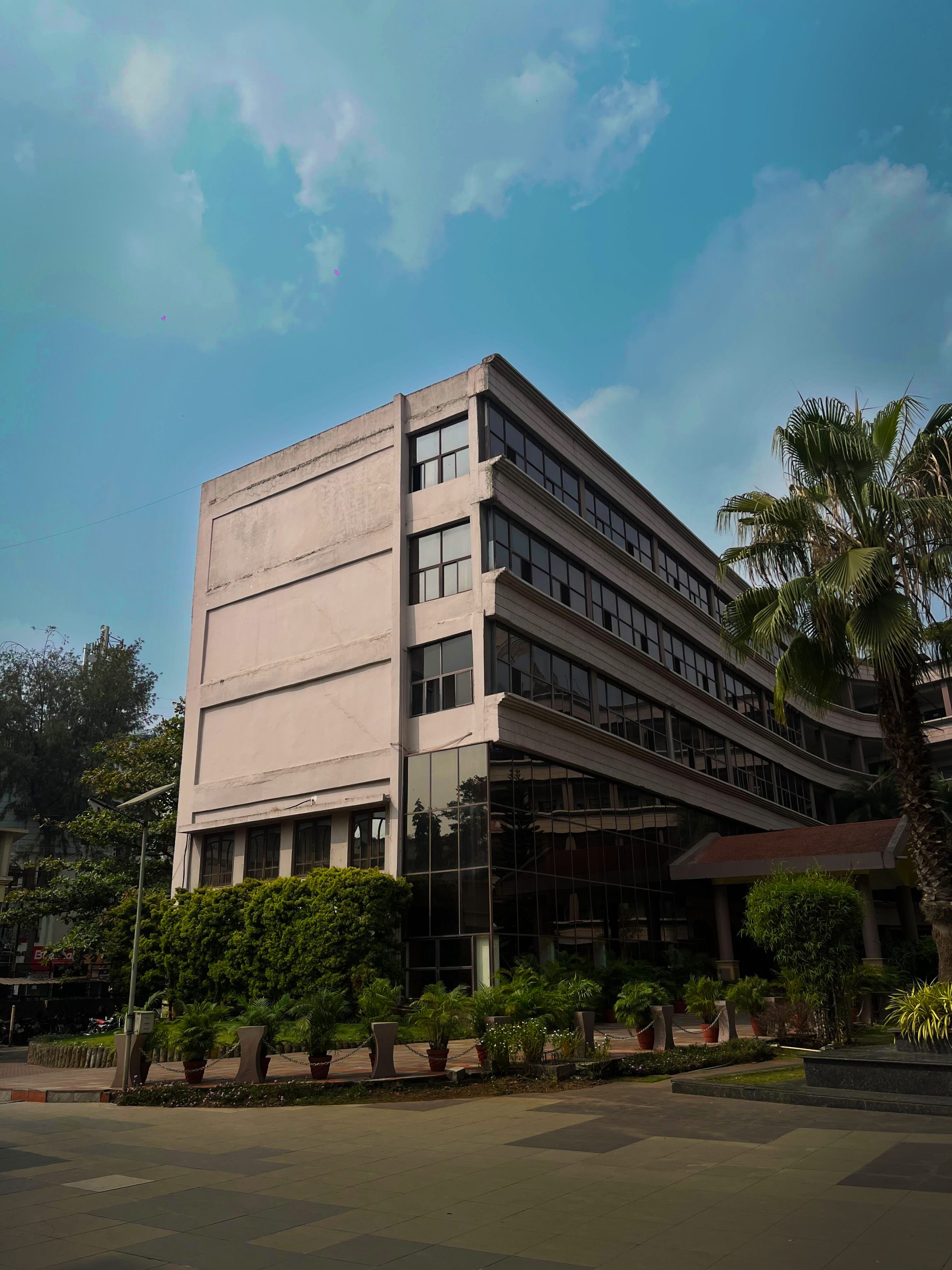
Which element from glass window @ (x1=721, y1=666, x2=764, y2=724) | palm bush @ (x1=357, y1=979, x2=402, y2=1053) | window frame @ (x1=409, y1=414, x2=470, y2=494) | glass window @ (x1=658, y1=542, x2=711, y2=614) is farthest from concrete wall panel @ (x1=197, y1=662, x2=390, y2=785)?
glass window @ (x1=721, y1=666, x2=764, y2=724)

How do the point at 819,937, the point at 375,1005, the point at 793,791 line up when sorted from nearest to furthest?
the point at 819,937 < the point at 375,1005 < the point at 793,791

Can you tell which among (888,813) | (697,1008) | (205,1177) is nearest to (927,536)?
(697,1008)

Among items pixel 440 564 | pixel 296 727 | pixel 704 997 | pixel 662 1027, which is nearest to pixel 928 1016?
pixel 662 1027

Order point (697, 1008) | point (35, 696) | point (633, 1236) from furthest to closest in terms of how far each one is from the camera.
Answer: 1. point (35, 696)
2. point (697, 1008)
3. point (633, 1236)

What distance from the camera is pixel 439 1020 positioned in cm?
1655

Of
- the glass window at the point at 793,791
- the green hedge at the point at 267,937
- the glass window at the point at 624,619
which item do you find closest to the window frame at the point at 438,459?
the glass window at the point at 624,619

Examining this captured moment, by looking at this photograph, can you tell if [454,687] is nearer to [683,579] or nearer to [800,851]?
[800,851]

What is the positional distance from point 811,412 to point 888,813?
130 feet

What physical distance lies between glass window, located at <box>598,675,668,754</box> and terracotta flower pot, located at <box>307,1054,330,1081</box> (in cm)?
1909

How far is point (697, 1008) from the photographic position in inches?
814

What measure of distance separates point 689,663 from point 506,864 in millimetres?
19865

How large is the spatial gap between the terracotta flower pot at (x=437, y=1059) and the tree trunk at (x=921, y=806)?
844 cm

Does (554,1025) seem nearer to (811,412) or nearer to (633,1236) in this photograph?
(633,1236)

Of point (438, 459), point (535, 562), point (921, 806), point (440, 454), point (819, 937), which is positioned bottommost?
point (819, 937)
